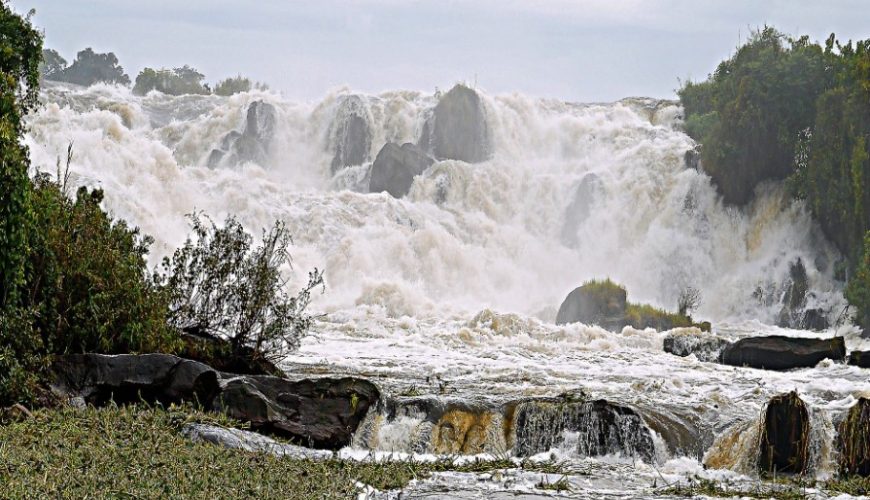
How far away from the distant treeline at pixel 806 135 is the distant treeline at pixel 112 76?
43.4 metres

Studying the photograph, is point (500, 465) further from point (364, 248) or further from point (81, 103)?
point (81, 103)

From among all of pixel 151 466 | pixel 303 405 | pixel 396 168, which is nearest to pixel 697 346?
pixel 303 405

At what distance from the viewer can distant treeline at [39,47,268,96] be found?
241 feet

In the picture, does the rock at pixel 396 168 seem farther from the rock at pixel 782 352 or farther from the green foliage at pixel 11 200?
the green foliage at pixel 11 200

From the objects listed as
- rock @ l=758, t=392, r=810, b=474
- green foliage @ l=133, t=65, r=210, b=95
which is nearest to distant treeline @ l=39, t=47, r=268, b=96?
green foliage @ l=133, t=65, r=210, b=95

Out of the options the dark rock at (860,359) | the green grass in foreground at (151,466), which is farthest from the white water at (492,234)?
the green grass in foreground at (151,466)

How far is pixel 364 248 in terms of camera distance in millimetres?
33594

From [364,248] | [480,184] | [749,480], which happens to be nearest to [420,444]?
[749,480]

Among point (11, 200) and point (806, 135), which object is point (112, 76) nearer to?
point (806, 135)

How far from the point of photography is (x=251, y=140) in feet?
149

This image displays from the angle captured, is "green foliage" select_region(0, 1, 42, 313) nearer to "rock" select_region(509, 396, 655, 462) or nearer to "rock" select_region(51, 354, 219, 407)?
"rock" select_region(51, 354, 219, 407)

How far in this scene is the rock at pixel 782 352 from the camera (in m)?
20.2

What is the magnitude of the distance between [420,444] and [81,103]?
3774cm

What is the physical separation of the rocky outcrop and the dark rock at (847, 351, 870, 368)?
29.4 m
